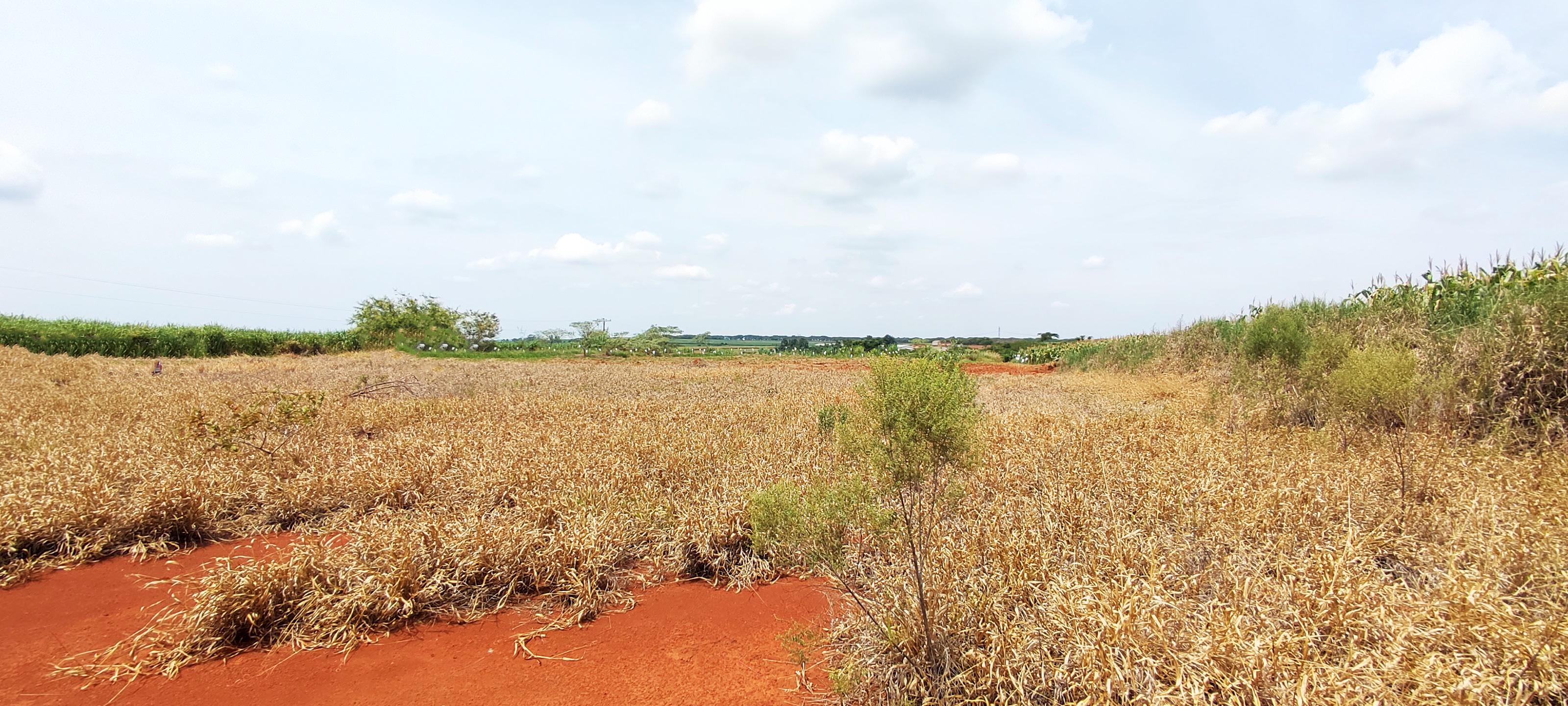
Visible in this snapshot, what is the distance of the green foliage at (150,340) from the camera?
1009 inches

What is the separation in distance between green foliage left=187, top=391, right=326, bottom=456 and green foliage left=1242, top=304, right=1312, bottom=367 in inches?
549

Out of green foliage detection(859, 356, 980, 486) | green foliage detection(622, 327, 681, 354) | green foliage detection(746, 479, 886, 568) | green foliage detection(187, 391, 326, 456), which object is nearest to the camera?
green foliage detection(859, 356, 980, 486)

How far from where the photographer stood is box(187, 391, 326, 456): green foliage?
6.55 m

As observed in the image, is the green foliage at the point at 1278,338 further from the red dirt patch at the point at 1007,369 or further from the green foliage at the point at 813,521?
the green foliage at the point at 813,521

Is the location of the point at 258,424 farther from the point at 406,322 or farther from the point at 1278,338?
the point at 406,322

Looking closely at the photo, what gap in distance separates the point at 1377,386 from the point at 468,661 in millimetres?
7581

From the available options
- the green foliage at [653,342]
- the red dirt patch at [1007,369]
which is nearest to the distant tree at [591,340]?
the green foliage at [653,342]

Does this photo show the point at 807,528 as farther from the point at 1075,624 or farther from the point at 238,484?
the point at 238,484

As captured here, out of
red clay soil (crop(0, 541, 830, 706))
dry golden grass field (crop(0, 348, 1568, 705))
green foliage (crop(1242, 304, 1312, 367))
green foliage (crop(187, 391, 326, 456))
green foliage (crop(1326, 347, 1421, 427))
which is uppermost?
green foliage (crop(1242, 304, 1312, 367))

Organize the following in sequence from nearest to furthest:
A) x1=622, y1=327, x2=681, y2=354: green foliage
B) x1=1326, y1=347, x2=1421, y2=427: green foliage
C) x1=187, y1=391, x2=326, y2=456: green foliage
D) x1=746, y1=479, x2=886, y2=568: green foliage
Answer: x1=746, y1=479, x2=886, y2=568: green foliage < x1=1326, y1=347, x2=1421, y2=427: green foliage < x1=187, y1=391, x2=326, y2=456: green foliage < x1=622, y1=327, x2=681, y2=354: green foliage

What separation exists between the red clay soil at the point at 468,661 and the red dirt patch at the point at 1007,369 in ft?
61.9

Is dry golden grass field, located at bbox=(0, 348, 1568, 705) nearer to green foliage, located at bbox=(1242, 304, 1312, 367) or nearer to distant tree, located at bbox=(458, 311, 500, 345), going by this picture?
green foliage, located at bbox=(1242, 304, 1312, 367)

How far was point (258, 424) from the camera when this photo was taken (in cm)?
725

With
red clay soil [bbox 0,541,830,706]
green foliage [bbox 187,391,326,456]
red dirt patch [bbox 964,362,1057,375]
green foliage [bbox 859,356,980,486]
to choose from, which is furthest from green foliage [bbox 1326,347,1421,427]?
red dirt patch [bbox 964,362,1057,375]
